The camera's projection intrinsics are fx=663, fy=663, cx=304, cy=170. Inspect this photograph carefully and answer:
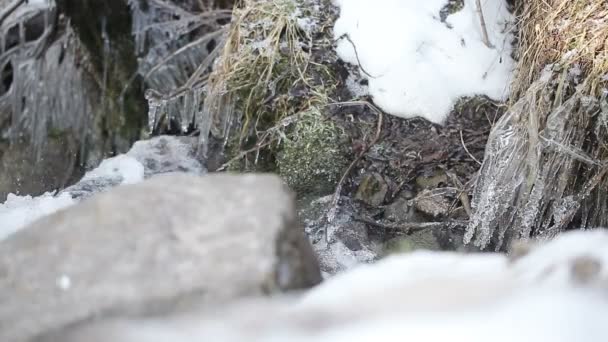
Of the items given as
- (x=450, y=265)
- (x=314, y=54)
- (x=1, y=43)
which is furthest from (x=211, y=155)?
(x=450, y=265)

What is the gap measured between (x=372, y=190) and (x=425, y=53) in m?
0.62

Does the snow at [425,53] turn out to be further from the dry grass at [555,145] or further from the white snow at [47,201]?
the white snow at [47,201]

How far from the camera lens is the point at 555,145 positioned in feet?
7.89

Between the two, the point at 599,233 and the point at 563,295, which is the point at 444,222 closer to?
the point at 599,233

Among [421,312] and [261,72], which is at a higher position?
[261,72]

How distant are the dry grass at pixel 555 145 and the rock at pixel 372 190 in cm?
42

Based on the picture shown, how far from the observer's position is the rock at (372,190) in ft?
9.23

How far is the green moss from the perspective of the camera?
9.35 ft

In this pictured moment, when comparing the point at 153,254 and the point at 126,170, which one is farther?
the point at 126,170

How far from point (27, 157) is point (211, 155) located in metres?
1.38

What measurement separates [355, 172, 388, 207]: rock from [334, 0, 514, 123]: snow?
0.95 feet

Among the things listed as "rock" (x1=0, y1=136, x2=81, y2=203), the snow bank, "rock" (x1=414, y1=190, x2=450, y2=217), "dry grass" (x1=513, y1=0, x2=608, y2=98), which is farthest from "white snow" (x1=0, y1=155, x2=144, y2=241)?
"dry grass" (x1=513, y1=0, x2=608, y2=98)

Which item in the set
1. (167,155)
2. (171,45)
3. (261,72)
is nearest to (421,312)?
(261,72)

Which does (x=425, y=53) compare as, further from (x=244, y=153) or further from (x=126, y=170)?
(x=126, y=170)
